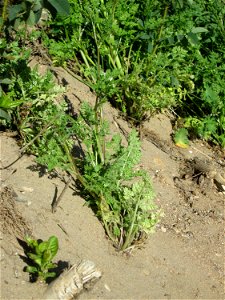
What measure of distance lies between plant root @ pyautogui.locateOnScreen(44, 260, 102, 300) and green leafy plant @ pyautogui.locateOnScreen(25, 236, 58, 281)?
0.25 feet

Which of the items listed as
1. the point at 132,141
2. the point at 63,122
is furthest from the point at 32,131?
the point at 132,141

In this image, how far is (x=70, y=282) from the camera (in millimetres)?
3156

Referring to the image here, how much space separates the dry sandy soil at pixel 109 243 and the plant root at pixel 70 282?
0.11 metres

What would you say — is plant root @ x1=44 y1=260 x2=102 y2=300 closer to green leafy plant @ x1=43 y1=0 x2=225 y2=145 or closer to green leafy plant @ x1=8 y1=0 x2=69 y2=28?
green leafy plant @ x1=8 y1=0 x2=69 y2=28

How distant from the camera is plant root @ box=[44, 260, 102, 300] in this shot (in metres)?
3.16

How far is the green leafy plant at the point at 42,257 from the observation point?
3.21 meters

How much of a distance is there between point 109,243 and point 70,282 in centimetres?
72

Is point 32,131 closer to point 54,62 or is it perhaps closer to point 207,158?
point 54,62

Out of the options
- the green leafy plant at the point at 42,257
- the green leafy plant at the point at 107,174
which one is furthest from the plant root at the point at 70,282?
the green leafy plant at the point at 107,174

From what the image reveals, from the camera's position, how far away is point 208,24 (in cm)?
543

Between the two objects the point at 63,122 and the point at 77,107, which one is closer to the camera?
the point at 63,122

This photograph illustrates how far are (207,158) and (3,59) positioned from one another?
2.15 meters

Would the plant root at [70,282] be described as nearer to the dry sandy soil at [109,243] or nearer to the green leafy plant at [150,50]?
the dry sandy soil at [109,243]

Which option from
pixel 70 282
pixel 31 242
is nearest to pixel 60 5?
pixel 31 242
